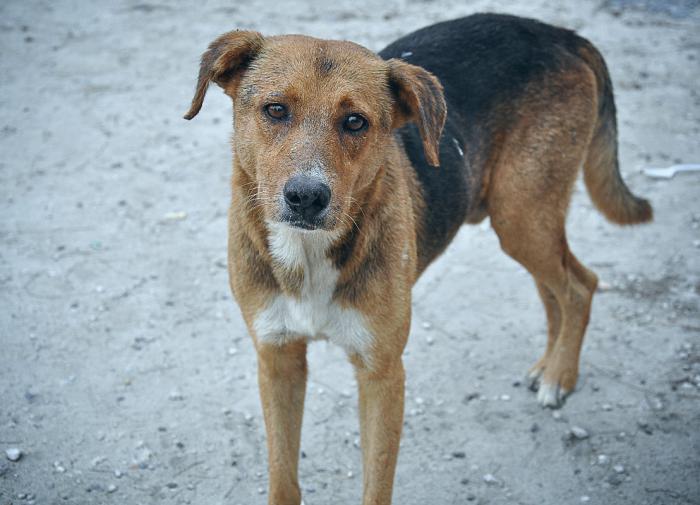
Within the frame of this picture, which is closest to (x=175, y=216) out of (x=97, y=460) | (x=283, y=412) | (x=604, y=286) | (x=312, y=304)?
(x=97, y=460)

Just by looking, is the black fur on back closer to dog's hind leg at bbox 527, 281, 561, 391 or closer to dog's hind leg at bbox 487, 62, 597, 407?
dog's hind leg at bbox 487, 62, 597, 407

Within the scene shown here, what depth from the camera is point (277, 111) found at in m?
2.92

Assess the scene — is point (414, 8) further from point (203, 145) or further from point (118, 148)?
point (118, 148)

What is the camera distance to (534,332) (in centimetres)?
499

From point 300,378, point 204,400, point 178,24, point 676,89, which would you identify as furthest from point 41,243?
point 676,89

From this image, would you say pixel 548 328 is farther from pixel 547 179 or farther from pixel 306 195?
pixel 306 195

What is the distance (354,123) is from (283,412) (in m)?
1.38

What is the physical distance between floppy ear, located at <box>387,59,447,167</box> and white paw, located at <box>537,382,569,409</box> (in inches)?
75.3

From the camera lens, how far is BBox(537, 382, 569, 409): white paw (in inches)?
171

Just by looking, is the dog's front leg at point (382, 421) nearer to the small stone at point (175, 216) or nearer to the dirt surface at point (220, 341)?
the dirt surface at point (220, 341)

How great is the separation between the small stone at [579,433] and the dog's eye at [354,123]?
90.5 inches

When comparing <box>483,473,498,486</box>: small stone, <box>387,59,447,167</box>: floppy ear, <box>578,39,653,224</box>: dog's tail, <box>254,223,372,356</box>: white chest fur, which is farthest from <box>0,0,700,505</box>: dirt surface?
<box>387,59,447,167</box>: floppy ear

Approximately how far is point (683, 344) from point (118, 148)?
16.1ft

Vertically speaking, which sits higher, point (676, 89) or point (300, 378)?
point (300, 378)
